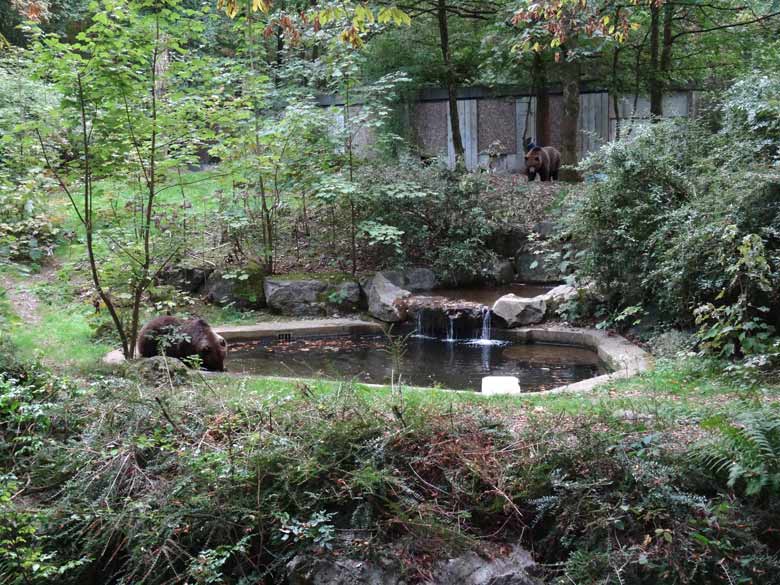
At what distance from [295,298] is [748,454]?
9.31 meters

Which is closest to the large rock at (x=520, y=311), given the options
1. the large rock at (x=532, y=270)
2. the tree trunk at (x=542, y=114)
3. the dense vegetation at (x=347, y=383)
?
the dense vegetation at (x=347, y=383)

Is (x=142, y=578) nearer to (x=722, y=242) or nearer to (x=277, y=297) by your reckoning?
(x=722, y=242)

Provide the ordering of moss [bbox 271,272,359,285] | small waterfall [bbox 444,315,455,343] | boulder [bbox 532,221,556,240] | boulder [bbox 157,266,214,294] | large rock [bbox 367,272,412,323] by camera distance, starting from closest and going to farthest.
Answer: small waterfall [bbox 444,315,455,343]
large rock [bbox 367,272,412,323]
moss [bbox 271,272,359,285]
boulder [bbox 157,266,214,294]
boulder [bbox 532,221,556,240]

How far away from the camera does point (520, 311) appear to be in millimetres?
11039

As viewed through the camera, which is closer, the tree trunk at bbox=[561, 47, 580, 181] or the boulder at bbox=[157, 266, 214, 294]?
the boulder at bbox=[157, 266, 214, 294]

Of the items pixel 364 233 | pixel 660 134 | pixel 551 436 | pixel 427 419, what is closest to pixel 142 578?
pixel 427 419

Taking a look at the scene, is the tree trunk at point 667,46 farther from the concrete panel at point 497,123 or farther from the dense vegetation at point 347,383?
the concrete panel at point 497,123

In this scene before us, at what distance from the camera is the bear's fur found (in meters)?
16.9

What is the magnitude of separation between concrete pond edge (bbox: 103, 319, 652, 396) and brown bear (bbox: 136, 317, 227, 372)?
385mm

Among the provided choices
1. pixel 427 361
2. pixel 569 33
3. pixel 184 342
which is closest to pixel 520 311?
pixel 427 361

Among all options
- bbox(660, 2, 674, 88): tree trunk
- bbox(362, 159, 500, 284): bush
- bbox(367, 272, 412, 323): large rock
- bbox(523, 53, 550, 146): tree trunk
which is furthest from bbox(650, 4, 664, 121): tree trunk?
bbox(367, 272, 412, 323): large rock

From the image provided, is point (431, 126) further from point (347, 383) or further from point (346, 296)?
point (347, 383)

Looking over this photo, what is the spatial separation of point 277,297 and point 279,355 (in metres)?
2.45

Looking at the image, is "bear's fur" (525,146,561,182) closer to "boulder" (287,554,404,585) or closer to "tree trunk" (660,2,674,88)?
"tree trunk" (660,2,674,88)
